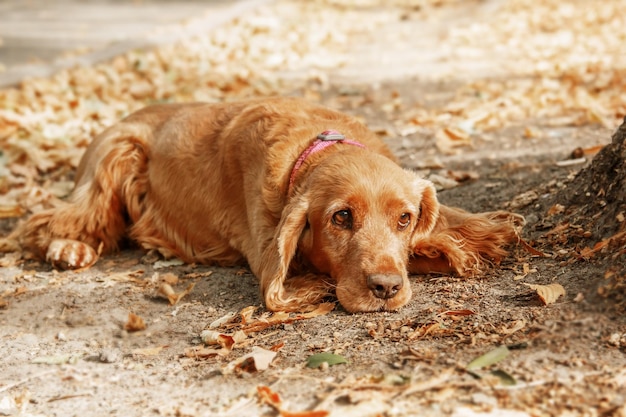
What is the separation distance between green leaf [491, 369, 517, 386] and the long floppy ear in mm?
1361

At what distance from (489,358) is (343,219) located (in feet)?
4.19

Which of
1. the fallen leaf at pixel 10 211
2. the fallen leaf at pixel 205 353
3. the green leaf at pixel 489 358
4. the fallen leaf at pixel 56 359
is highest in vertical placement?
the green leaf at pixel 489 358

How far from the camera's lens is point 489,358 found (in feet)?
10.1

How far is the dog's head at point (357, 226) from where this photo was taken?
3.89 metres

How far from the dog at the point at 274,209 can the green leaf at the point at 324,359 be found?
577 mm

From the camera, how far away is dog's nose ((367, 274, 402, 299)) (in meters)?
3.82

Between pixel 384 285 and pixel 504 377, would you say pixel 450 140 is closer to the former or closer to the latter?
pixel 384 285

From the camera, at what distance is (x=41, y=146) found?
278 inches

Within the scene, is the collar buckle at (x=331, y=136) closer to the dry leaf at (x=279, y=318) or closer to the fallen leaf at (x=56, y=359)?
the dry leaf at (x=279, y=318)

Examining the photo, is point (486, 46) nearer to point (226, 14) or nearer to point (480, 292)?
point (226, 14)

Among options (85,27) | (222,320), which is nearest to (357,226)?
(222,320)

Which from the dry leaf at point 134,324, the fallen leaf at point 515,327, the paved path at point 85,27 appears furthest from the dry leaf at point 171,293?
the paved path at point 85,27

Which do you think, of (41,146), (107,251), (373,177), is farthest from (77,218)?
(373,177)

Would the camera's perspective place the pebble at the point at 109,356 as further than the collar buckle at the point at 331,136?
No
